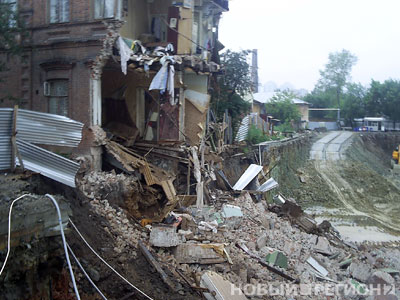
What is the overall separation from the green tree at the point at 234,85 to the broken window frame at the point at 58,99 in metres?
9.74

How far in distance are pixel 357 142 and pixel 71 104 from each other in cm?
3673

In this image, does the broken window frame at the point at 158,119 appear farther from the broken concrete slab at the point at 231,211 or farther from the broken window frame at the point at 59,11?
the broken concrete slab at the point at 231,211

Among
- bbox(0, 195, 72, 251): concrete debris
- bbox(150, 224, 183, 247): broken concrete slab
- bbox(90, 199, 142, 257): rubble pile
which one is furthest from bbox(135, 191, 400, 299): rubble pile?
bbox(0, 195, 72, 251): concrete debris

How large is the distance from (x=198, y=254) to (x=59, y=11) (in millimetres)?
9569

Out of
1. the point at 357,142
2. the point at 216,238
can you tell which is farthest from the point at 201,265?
the point at 357,142

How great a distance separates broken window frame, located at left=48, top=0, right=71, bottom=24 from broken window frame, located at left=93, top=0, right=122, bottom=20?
3.69ft

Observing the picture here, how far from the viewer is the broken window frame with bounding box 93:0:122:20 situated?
13.0 metres

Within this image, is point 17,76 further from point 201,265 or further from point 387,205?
point 387,205

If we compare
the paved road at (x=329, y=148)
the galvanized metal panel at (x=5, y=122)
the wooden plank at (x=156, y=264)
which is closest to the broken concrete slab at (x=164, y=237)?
the wooden plank at (x=156, y=264)

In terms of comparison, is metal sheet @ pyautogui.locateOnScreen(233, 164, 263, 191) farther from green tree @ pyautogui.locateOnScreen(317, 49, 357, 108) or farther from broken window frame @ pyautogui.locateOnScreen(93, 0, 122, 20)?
green tree @ pyautogui.locateOnScreen(317, 49, 357, 108)

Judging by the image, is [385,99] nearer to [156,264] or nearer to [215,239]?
[215,239]

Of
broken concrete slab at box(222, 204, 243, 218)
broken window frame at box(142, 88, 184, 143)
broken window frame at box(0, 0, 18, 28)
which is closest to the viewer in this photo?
broken concrete slab at box(222, 204, 243, 218)

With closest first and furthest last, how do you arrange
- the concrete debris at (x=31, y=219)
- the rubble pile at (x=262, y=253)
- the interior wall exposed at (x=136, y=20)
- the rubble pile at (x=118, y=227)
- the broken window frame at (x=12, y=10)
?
the concrete debris at (x=31, y=219) → the rubble pile at (x=118, y=227) → the rubble pile at (x=262, y=253) → the broken window frame at (x=12, y=10) → the interior wall exposed at (x=136, y=20)

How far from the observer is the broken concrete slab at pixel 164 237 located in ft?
31.6
